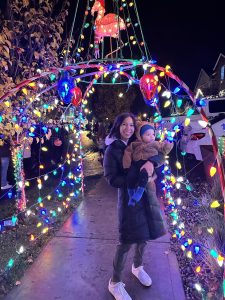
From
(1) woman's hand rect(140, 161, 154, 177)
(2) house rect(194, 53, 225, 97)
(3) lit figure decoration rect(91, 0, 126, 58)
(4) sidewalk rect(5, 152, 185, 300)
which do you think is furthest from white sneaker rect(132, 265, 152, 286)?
(2) house rect(194, 53, 225, 97)

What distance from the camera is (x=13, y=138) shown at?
4.95 meters

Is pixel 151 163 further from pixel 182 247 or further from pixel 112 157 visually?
pixel 182 247

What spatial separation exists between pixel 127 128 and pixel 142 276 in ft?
5.75

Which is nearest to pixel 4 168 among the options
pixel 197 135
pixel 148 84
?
pixel 148 84

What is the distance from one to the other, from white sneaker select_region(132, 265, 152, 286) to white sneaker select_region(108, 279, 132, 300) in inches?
11.0

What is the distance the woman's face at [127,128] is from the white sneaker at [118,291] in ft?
5.32

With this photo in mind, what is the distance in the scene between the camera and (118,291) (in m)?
2.95

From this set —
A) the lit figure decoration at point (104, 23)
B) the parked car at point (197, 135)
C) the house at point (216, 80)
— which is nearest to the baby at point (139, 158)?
the lit figure decoration at point (104, 23)

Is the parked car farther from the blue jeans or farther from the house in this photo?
the house

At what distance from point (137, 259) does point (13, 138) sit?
10.1 feet

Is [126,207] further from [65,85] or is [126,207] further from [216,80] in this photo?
[216,80]

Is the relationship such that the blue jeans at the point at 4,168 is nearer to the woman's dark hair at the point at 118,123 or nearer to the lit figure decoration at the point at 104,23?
the lit figure decoration at the point at 104,23

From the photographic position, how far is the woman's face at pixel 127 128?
291 centimetres

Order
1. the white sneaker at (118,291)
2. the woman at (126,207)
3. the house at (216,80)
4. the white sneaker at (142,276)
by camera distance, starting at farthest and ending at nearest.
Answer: the house at (216,80), the white sneaker at (142,276), the white sneaker at (118,291), the woman at (126,207)
